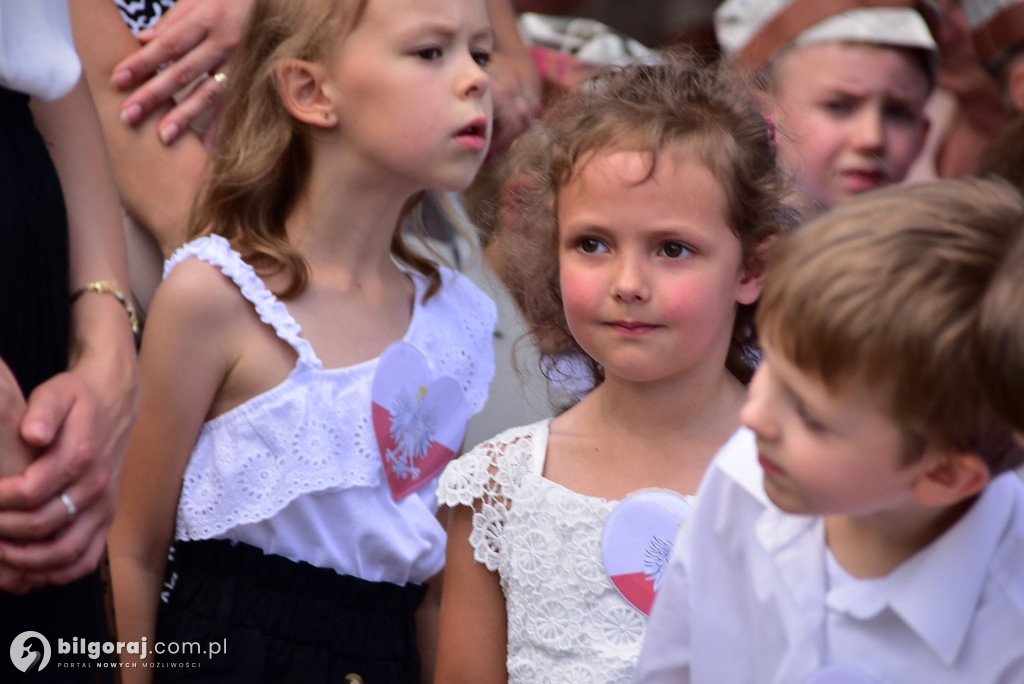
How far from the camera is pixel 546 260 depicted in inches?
81.2

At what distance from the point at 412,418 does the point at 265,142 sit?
697 mm

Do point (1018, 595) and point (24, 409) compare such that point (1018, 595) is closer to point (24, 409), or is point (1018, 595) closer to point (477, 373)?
point (24, 409)

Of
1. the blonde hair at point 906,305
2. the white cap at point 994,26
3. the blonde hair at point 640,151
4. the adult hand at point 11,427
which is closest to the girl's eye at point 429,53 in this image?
the blonde hair at point 640,151

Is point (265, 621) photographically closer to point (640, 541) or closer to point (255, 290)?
point (255, 290)

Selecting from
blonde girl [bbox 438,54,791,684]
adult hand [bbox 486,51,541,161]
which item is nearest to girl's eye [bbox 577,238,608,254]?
blonde girl [bbox 438,54,791,684]

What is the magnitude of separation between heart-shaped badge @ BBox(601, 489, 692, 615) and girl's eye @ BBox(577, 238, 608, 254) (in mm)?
424

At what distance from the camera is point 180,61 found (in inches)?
93.7

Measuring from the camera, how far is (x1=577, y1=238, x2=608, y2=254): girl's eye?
5.95 feet

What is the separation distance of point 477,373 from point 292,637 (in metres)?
0.77

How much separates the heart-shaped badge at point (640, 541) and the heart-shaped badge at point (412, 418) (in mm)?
605

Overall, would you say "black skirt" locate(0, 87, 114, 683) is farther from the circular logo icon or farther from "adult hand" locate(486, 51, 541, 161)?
"adult hand" locate(486, 51, 541, 161)

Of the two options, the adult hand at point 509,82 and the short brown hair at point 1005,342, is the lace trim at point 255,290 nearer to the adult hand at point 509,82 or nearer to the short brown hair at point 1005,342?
the adult hand at point 509,82

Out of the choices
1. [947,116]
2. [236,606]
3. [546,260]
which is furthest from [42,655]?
[947,116]

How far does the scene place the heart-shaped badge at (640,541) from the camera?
1.76 meters
